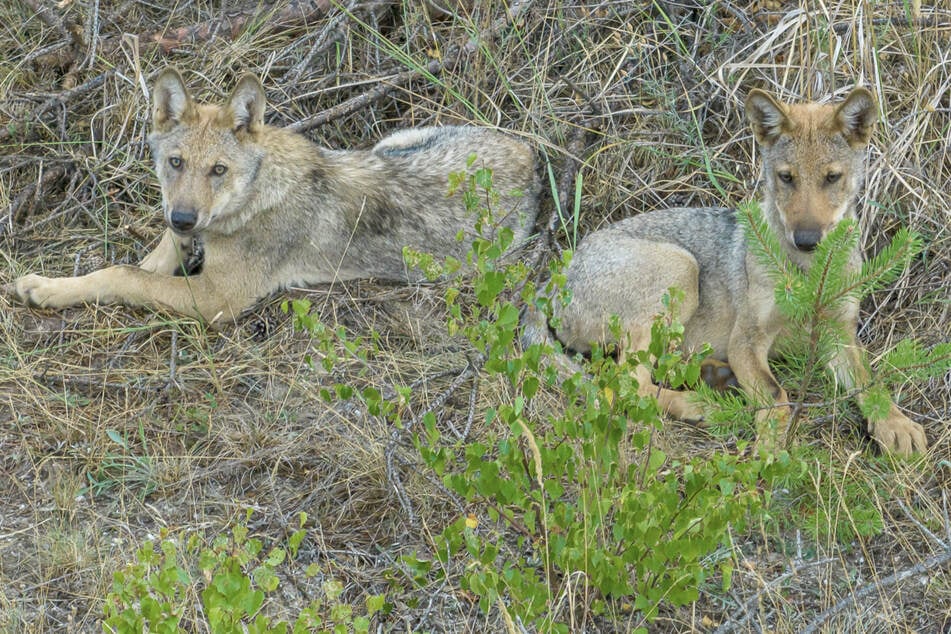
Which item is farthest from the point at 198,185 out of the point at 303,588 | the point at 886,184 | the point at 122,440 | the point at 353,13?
the point at 886,184

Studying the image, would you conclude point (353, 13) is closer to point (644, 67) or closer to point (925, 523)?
point (644, 67)

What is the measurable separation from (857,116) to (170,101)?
10.4ft

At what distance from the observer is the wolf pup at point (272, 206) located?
5672 millimetres

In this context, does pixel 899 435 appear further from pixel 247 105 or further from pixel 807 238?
pixel 247 105

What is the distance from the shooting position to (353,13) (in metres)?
6.86

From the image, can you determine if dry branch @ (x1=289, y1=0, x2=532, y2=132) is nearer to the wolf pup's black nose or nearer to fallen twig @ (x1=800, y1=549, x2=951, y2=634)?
the wolf pup's black nose

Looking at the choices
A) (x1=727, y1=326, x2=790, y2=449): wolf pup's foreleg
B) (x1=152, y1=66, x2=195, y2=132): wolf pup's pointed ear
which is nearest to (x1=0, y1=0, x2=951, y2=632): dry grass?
(x1=727, y1=326, x2=790, y2=449): wolf pup's foreleg

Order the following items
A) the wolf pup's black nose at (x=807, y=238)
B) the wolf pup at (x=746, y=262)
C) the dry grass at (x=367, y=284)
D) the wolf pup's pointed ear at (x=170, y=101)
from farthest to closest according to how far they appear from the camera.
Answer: the wolf pup's pointed ear at (x=170, y=101) < the wolf pup at (x=746, y=262) < the wolf pup's black nose at (x=807, y=238) < the dry grass at (x=367, y=284)

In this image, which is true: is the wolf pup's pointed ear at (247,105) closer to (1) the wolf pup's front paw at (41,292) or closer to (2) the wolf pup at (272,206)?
(2) the wolf pup at (272,206)

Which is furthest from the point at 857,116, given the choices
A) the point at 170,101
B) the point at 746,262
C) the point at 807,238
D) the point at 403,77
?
the point at 170,101

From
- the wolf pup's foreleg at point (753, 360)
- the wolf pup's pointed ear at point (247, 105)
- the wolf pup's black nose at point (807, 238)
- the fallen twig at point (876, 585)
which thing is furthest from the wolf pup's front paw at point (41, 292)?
the fallen twig at point (876, 585)

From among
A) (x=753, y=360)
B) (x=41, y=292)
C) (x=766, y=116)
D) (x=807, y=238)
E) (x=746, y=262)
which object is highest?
(x=766, y=116)

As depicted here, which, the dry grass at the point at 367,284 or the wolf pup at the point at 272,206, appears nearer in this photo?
the dry grass at the point at 367,284

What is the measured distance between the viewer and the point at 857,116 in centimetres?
476
